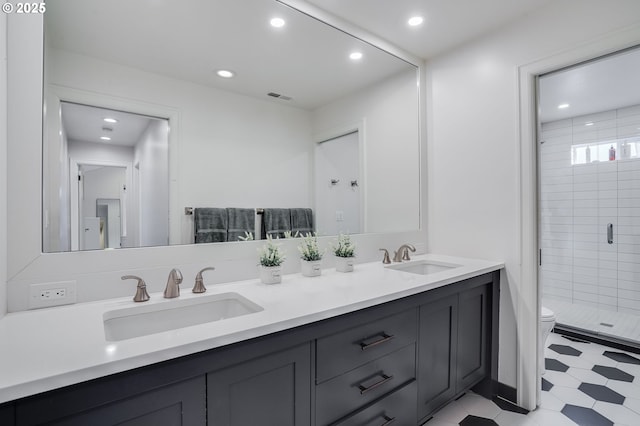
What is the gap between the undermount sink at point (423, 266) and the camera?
213cm

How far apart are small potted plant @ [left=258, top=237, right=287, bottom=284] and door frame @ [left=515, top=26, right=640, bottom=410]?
152 centimetres

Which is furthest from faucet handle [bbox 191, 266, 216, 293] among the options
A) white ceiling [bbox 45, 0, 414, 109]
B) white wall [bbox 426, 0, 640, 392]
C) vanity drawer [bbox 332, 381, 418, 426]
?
white wall [bbox 426, 0, 640, 392]

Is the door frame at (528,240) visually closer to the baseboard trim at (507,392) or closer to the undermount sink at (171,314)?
the baseboard trim at (507,392)

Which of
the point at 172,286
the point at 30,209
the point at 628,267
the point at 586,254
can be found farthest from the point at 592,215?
the point at 30,209

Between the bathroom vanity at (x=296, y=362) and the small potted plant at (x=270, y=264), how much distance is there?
5 cm

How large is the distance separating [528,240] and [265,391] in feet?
5.81

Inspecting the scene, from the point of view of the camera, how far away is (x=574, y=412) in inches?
72.7

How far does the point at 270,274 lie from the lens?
60.2 inches

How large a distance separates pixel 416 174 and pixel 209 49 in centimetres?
169

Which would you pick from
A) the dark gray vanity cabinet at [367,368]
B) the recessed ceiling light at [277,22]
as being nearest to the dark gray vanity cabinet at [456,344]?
the dark gray vanity cabinet at [367,368]

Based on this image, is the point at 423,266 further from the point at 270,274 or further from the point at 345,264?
the point at 270,274

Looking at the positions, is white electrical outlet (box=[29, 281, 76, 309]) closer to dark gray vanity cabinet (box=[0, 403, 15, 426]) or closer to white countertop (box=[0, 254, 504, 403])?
white countertop (box=[0, 254, 504, 403])

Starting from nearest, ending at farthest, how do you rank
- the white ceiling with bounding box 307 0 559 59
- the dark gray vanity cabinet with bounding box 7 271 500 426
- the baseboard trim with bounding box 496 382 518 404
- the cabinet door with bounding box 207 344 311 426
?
the dark gray vanity cabinet with bounding box 7 271 500 426 < the cabinet door with bounding box 207 344 311 426 < the white ceiling with bounding box 307 0 559 59 < the baseboard trim with bounding box 496 382 518 404

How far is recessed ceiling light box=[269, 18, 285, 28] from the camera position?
171 centimetres
